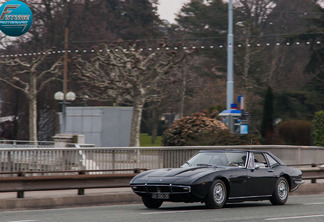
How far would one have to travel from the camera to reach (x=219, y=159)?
15.1m

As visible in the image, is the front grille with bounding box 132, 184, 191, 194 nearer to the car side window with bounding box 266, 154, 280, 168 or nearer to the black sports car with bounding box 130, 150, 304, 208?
the black sports car with bounding box 130, 150, 304, 208

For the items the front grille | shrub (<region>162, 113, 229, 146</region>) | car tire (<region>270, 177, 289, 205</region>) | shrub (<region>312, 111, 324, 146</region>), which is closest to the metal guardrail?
the front grille

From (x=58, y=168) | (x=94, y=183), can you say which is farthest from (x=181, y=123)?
(x=94, y=183)

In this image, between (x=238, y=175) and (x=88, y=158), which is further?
(x=88, y=158)

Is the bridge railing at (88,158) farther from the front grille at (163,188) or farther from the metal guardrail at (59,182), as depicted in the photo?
the front grille at (163,188)

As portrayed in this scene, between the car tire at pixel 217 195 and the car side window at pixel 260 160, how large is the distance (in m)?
1.54

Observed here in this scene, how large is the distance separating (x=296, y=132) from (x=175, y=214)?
99.3ft

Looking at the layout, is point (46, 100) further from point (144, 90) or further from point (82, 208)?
point (82, 208)

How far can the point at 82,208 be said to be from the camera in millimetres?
15164

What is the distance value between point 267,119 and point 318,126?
13.9 ft

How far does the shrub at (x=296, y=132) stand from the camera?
138 feet

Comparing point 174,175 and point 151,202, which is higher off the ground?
point 174,175

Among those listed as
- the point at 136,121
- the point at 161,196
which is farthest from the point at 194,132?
the point at 136,121

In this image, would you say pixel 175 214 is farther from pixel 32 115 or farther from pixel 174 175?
pixel 32 115
